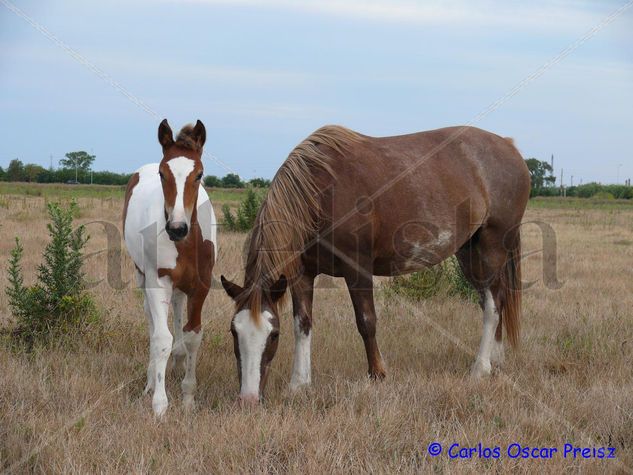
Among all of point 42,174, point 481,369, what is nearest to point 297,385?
point 481,369

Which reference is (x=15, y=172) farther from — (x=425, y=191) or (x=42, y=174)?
(x=425, y=191)

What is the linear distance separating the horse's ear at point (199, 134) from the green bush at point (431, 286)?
4.14 m

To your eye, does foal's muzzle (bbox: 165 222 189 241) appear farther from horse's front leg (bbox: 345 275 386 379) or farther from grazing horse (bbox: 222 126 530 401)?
horse's front leg (bbox: 345 275 386 379)

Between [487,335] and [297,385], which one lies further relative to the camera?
[487,335]

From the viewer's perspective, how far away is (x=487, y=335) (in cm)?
598

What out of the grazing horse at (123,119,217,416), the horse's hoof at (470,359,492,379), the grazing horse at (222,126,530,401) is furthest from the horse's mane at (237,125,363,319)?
the horse's hoof at (470,359,492,379)

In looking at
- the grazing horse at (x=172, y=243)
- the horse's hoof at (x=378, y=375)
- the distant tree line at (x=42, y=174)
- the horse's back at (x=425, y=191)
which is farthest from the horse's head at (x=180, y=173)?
the distant tree line at (x=42, y=174)

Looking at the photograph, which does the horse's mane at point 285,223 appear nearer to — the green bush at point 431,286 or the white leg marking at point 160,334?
the white leg marking at point 160,334

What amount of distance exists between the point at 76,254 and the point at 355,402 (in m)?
3.24

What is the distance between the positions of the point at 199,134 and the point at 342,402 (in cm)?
211

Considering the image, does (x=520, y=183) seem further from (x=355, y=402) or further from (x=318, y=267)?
(x=355, y=402)

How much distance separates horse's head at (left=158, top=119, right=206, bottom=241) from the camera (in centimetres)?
404

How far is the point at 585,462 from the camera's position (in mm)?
3465

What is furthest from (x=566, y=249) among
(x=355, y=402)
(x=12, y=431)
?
(x=12, y=431)
